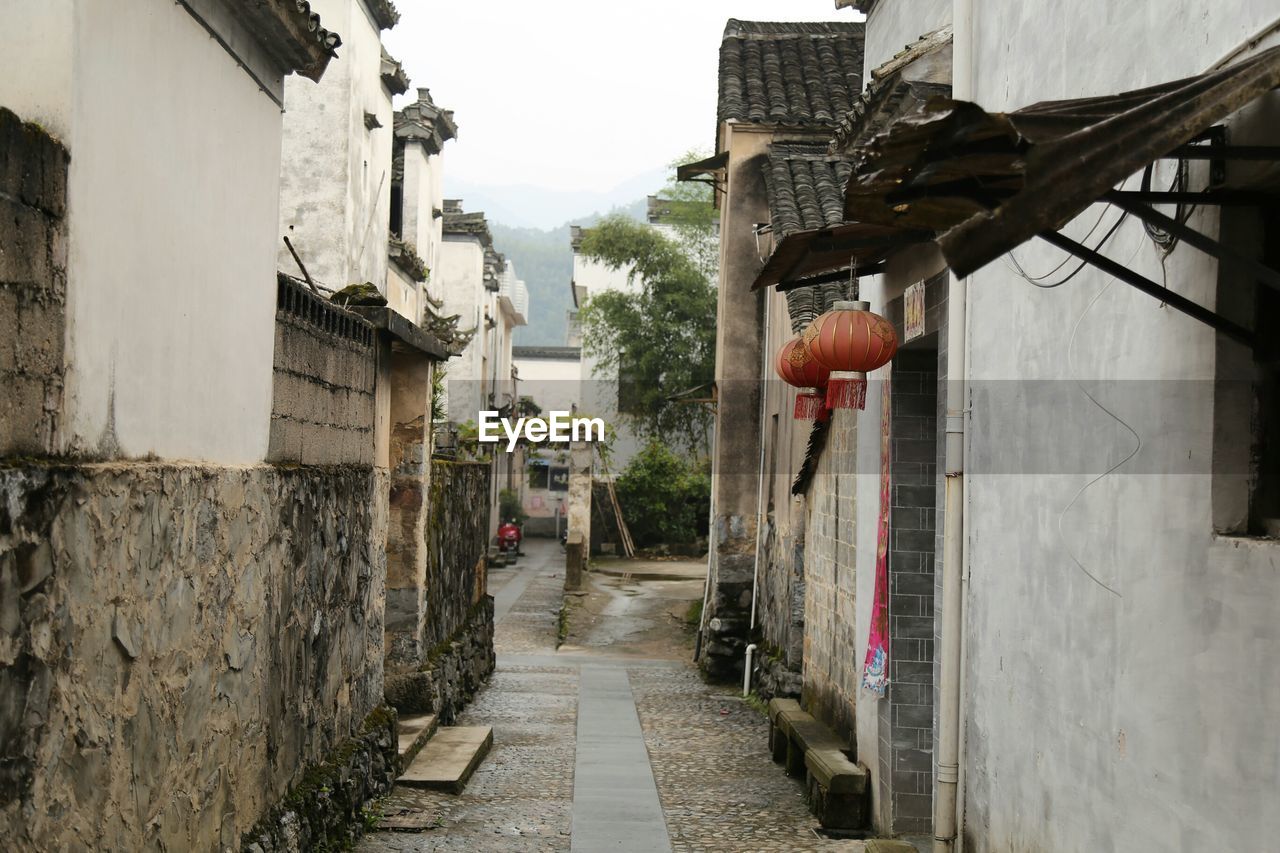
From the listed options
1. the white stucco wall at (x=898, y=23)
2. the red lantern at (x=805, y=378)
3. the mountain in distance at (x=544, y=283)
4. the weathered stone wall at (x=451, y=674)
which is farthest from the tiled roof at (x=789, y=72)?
the mountain in distance at (x=544, y=283)

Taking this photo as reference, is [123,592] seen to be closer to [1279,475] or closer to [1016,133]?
[1016,133]

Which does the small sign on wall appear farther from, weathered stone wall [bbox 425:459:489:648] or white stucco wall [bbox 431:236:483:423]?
white stucco wall [bbox 431:236:483:423]

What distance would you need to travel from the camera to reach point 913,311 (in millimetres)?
8016

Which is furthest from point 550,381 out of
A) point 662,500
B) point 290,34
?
point 290,34

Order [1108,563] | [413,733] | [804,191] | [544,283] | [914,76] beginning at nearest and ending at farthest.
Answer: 1. [1108,563]
2. [914,76]
3. [413,733]
4. [804,191]
5. [544,283]

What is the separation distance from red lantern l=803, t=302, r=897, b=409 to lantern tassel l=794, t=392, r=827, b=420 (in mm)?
1193

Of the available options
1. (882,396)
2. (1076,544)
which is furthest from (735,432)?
(1076,544)

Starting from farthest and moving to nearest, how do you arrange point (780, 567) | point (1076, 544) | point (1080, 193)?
point (780, 567), point (1076, 544), point (1080, 193)

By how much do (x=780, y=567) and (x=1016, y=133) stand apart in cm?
1168

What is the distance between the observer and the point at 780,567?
14609 millimetres

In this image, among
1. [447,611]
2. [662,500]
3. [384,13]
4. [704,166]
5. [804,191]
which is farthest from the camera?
[662,500]

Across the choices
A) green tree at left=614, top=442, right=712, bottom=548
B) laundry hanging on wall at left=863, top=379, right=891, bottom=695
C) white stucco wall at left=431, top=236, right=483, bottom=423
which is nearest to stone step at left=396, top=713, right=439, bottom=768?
laundry hanging on wall at left=863, top=379, right=891, bottom=695

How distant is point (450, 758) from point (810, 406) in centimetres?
400

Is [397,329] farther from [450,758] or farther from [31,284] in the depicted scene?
[31,284]
